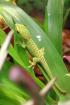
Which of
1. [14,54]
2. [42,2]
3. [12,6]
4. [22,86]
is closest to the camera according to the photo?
[22,86]

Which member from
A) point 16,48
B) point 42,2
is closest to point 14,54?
point 16,48

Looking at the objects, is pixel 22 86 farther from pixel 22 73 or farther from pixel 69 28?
pixel 69 28

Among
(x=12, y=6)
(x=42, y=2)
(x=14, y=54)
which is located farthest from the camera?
(x=42, y=2)

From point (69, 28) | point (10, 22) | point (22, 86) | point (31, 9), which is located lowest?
point (69, 28)

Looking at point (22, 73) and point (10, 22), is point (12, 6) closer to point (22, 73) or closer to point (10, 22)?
point (10, 22)

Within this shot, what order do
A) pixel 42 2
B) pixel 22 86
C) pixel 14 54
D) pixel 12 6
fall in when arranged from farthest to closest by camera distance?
1. pixel 42 2
2. pixel 12 6
3. pixel 14 54
4. pixel 22 86

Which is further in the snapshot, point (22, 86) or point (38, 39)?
point (38, 39)

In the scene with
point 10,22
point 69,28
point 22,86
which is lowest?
point 69,28

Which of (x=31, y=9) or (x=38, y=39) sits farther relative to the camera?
(x=31, y=9)

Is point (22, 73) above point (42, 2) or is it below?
above
